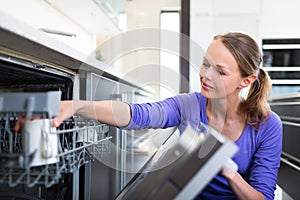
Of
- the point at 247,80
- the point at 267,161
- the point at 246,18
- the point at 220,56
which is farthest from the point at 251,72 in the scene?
the point at 246,18

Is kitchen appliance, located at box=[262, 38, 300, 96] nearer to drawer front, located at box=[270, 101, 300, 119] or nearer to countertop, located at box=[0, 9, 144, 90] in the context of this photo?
drawer front, located at box=[270, 101, 300, 119]

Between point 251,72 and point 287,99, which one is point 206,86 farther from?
point 287,99

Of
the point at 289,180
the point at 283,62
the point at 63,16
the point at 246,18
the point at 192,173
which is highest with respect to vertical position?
the point at 246,18

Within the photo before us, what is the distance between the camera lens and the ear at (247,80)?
1112 mm

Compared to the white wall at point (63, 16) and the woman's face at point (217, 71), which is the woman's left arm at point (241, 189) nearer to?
the woman's face at point (217, 71)

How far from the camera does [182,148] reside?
56cm

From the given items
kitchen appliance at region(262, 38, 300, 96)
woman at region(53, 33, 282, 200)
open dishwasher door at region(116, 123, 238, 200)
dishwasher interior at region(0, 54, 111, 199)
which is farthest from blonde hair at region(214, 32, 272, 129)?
kitchen appliance at region(262, 38, 300, 96)

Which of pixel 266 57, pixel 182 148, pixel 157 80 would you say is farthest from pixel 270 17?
pixel 182 148

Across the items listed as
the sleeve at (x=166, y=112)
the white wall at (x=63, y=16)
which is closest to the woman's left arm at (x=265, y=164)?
the sleeve at (x=166, y=112)

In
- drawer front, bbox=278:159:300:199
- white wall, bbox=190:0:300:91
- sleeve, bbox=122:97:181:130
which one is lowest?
drawer front, bbox=278:159:300:199

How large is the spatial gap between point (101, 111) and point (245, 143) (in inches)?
19.1

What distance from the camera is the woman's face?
1.00 meters

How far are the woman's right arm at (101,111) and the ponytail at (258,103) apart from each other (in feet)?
1.41

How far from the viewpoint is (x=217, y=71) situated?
39.8 inches
